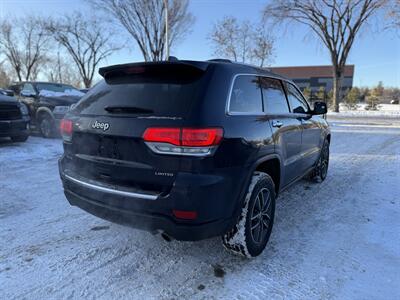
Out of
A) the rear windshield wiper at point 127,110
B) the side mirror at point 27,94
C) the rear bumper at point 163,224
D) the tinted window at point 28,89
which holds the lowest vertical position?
the rear bumper at point 163,224

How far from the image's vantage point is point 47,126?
8719 millimetres

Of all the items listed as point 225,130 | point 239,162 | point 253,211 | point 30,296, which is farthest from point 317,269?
point 30,296

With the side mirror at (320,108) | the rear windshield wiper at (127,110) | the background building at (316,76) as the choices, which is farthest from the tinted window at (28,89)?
the background building at (316,76)

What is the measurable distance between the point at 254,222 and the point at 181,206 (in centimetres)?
93

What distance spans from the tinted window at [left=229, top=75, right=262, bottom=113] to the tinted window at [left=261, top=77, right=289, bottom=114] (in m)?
0.13

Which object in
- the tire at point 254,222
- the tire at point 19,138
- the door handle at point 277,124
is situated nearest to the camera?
the tire at point 254,222

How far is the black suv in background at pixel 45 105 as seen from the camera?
849cm

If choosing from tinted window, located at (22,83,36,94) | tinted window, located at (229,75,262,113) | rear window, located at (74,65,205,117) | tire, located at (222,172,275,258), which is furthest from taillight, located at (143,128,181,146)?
tinted window, located at (22,83,36,94)

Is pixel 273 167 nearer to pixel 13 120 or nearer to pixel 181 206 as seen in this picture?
pixel 181 206

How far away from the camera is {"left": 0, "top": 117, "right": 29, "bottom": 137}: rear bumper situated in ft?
22.7

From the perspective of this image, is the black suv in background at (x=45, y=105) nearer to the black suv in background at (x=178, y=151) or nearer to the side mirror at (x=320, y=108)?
the black suv in background at (x=178, y=151)

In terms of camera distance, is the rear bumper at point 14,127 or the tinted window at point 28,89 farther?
the tinted window at point 28,89

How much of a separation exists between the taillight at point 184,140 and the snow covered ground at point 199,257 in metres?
1.10

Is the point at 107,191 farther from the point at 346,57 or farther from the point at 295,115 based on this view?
the point at 346,57
